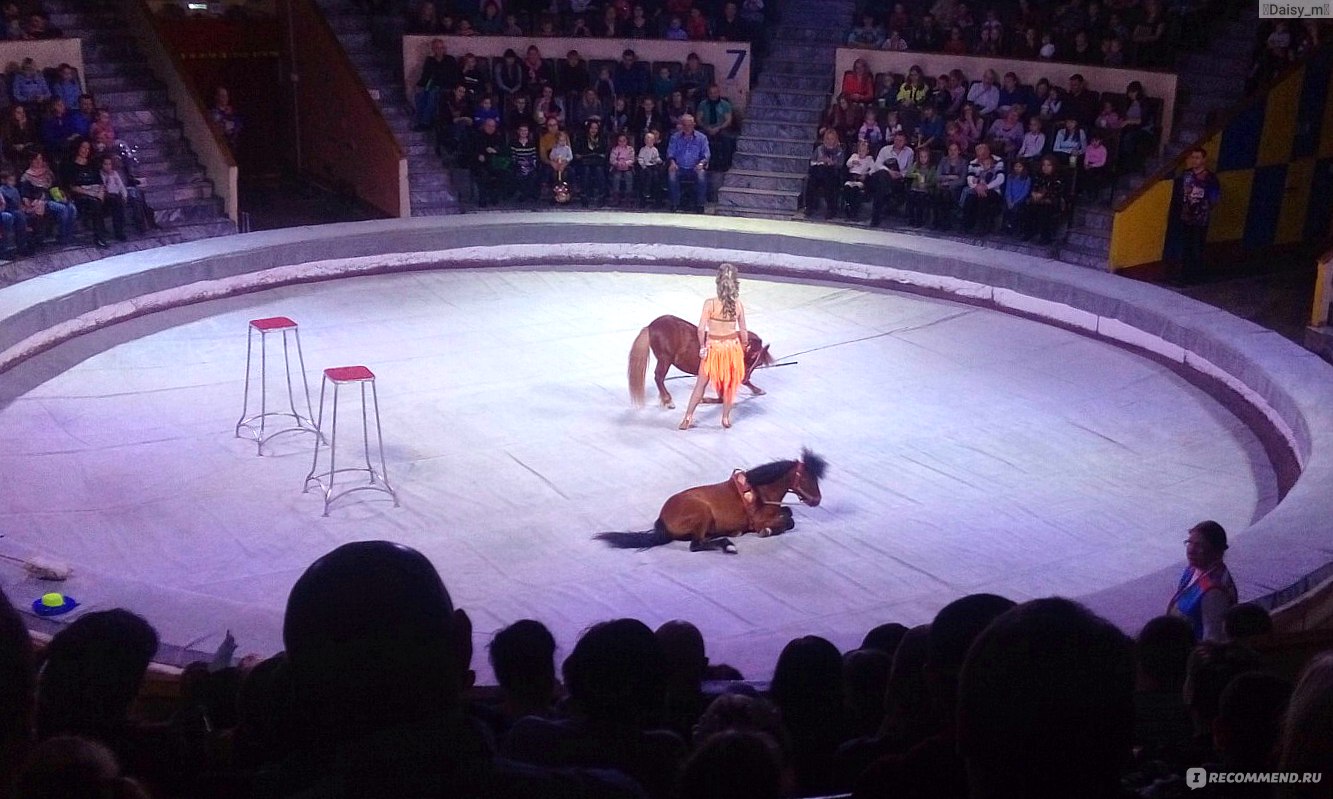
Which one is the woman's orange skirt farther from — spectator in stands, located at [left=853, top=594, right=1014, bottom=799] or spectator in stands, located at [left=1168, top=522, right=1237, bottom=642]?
spectator in stands, located at [left=853, top=594, right=1014, bottom=799]

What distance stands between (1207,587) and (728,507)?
2.52m

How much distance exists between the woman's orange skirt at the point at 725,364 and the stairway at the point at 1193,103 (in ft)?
19.6

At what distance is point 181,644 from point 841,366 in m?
6.05

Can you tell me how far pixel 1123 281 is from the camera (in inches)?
483

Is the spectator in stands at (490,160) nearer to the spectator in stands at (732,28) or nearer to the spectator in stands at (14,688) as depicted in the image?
the spectator in stands at (732,28)

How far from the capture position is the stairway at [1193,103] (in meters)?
14.1

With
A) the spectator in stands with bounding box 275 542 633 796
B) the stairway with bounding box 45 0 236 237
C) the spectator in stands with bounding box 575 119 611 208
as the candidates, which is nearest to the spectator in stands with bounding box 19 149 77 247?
the stairway with bounding box 45 0 236 237

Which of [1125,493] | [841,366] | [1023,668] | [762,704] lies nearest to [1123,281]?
[841,366]

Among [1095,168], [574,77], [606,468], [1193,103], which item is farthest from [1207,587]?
[574,77]

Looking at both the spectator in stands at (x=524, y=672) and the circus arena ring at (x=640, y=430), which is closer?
the spectator in stands at (x=524, y=672)

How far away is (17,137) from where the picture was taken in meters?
13.4

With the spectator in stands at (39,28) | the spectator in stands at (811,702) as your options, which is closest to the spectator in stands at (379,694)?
the spectator in stands at (811,702)

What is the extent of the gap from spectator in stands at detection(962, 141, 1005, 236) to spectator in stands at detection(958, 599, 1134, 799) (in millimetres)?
13005

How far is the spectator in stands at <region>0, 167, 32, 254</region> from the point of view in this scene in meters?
12.6
